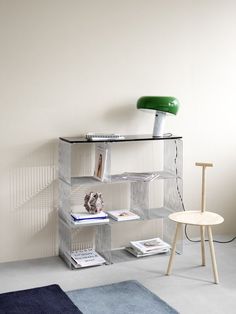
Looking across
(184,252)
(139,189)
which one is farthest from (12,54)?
(184,252)

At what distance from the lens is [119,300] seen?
9.52 feet

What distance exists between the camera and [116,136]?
138 inches

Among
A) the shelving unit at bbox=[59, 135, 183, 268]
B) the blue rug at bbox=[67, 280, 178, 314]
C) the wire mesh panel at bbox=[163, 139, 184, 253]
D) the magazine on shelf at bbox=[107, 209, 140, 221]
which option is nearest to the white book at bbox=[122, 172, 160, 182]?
the shelving unit at bbox=[59, 135, 183, 268]

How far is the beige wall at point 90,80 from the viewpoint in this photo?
11.2 ft

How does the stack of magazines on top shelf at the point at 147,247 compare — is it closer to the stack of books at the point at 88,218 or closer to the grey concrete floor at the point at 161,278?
the grey concrete floor at the point at 161,278

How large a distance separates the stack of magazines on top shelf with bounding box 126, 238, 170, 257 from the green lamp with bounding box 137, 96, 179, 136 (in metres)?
0.83

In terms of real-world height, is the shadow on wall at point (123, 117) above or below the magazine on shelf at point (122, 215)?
above

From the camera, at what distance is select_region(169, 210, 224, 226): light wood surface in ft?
10.3

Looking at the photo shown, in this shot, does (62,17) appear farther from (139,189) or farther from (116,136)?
(139,189)

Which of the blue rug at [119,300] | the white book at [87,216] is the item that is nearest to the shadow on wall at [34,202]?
the white book at [87,216]

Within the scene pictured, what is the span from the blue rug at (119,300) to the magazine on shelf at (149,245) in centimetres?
53

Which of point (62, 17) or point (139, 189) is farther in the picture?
point (139, 189)

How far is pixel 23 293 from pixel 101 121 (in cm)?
136

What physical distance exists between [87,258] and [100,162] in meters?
0.69
